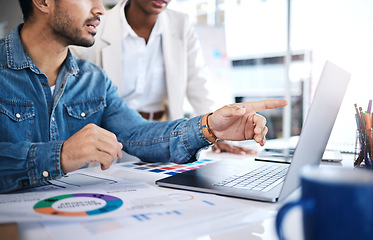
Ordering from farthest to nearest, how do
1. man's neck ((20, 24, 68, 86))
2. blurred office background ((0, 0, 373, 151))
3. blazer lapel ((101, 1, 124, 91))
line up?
blazer lapel ((101, 1, 124, 91))
blurred office background ((0, 0, 373, 151))
man's neck ((20, 24, 68, 86))

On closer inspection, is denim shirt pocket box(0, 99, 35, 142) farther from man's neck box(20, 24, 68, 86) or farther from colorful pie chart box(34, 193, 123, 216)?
colorful pie chart box(34, 193, 123, 216)

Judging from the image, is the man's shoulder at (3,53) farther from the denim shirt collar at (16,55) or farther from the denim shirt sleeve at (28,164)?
the denim shirt sleeve at (28,164)

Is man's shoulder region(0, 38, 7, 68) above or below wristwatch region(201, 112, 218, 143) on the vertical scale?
above

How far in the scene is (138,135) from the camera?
3.65 feet

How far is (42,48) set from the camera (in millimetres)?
1106

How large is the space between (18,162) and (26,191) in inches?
A: 2.6

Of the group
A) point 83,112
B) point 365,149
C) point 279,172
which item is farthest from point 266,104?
point 83,112

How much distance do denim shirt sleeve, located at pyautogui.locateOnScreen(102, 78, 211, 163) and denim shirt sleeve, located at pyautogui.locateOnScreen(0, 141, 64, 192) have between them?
0.36 m

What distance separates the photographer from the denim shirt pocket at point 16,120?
3.07ft

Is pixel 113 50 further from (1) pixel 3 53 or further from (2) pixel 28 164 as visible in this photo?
(2) pixel 28 164

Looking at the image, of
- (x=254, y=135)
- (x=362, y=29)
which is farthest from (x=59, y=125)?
(x=362, y=29)

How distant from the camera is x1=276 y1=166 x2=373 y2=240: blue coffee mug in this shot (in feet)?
0.94

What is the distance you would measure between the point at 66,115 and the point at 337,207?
0.99 m

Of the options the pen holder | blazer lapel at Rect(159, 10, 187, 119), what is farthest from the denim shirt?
blazer lapel at Rect(159, 10, 187, 119)
